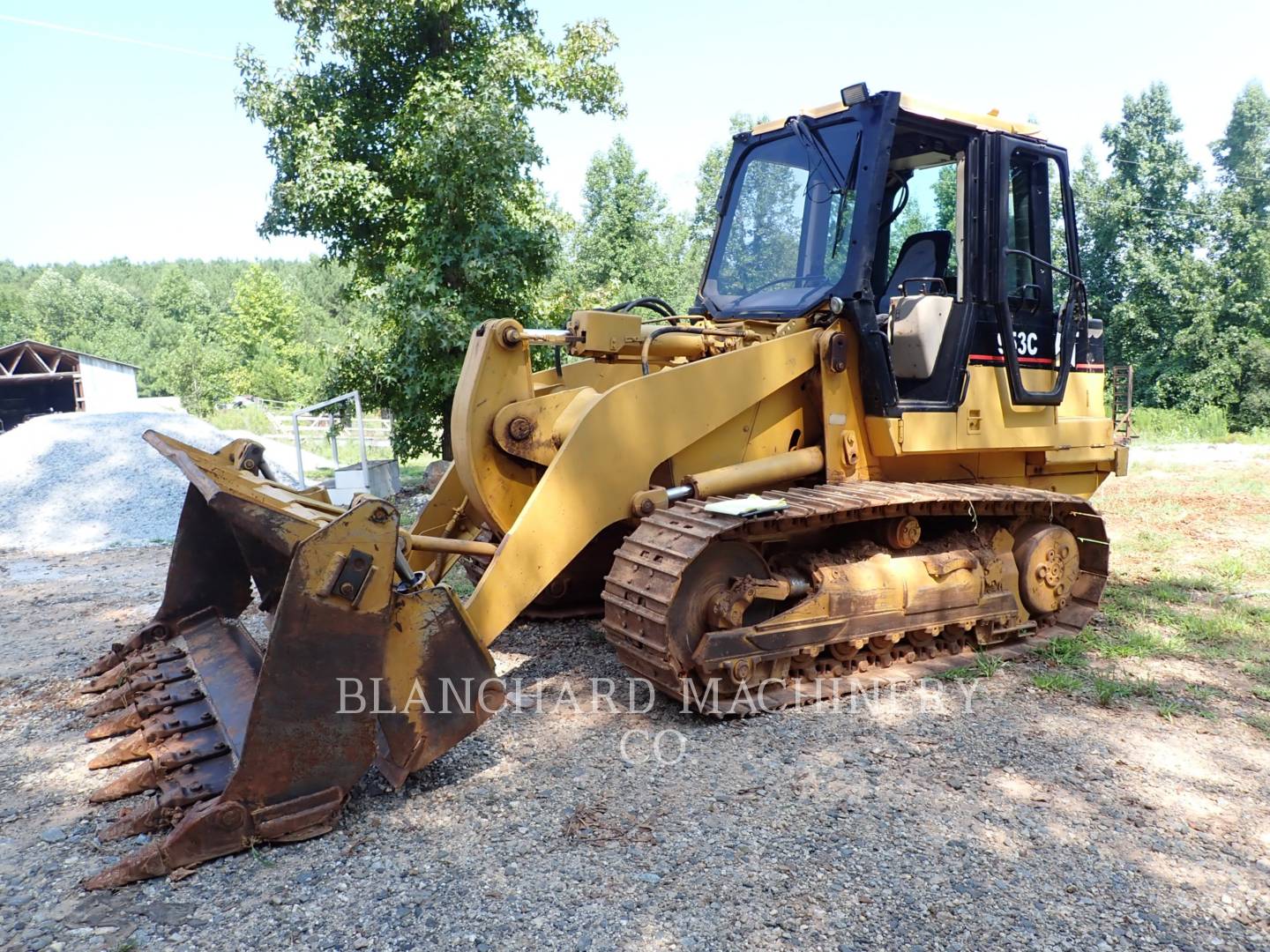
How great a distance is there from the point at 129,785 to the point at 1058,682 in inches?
171

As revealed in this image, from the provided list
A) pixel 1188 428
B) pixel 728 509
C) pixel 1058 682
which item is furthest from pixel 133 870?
pixel 1188 428

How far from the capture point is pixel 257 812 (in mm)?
3119

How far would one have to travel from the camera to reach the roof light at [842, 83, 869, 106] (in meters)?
4.96

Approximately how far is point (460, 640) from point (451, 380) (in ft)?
26.0

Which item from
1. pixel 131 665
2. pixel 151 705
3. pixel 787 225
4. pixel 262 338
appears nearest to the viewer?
pixel 151 705

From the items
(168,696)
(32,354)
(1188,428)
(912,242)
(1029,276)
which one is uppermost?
(32,354)

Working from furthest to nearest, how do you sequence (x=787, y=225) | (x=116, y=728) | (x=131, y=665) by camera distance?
(x=787, y=225), (x=131, y=665), (x=116, y=728)

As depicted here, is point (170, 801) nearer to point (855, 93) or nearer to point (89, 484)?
point (855, 93)

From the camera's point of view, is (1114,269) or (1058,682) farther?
(1114,269)

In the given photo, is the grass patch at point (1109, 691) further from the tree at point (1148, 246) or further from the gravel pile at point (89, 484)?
the tree at point (1148, 246)

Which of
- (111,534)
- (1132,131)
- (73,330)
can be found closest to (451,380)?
(111,534)

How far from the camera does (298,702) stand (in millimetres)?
3137

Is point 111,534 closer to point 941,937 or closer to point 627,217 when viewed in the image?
point 941,937

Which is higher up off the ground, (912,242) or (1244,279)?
(1244,279)
